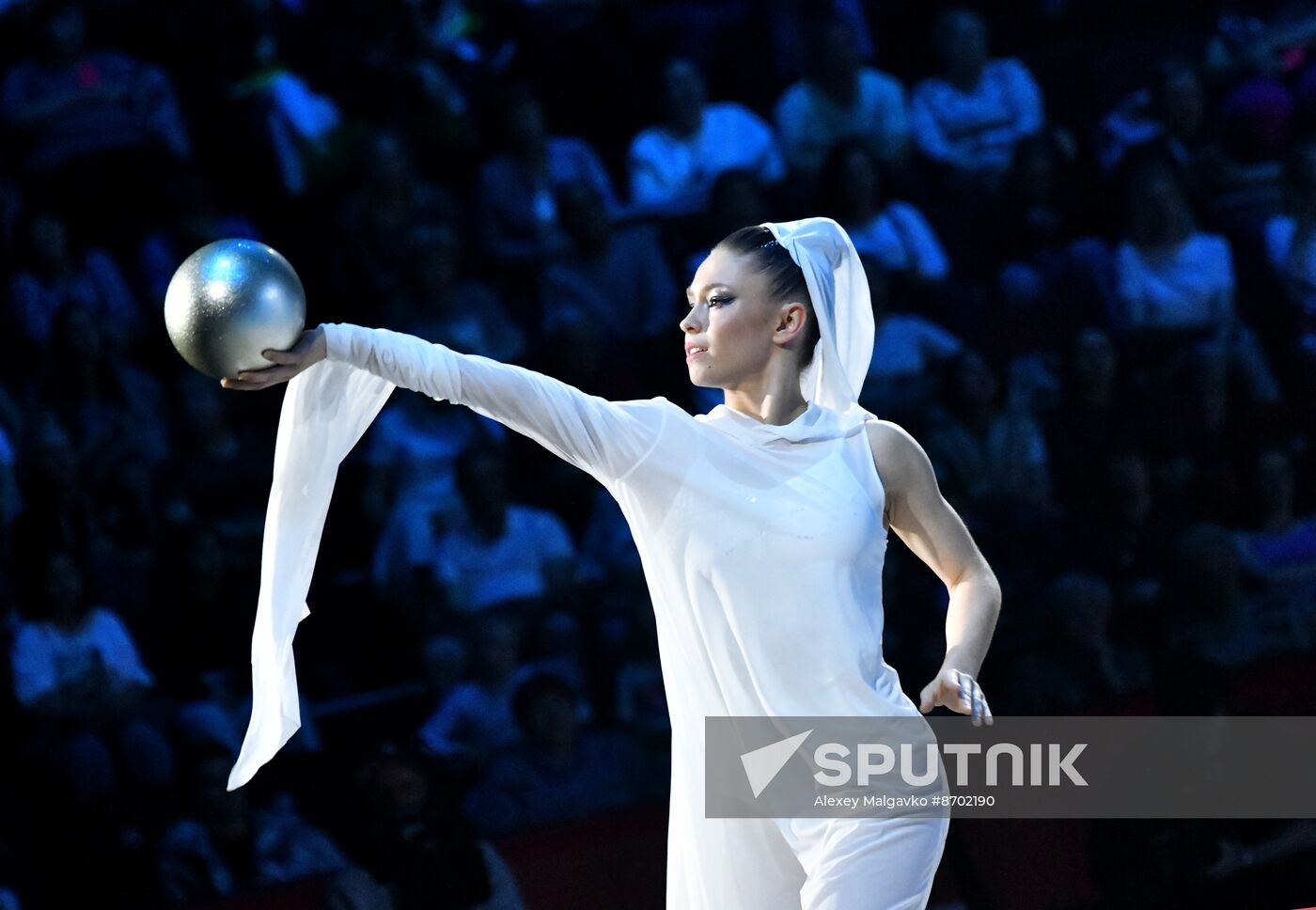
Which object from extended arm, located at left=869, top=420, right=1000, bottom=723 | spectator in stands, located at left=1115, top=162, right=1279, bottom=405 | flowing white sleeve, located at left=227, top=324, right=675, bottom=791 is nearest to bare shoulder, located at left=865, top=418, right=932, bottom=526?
extended arm, located at left=869, top=420, right=1000, bottom=723

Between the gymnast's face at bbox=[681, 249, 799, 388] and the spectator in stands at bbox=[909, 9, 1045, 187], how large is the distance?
4.07 m

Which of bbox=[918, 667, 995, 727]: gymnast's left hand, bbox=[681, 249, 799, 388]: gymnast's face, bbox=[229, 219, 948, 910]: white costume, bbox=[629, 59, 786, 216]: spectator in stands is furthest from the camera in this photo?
bbox=[629, 59, 786, 216]: spectator in stands

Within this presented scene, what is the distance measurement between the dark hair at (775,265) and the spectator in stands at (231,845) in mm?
2807

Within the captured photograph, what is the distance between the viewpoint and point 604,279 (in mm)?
6355

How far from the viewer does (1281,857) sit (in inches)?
207

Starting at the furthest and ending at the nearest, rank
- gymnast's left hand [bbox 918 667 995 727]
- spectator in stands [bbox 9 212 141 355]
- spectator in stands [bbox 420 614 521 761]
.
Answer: spectator in stands [bbox 9 212 141 355]
spectator in stands [bbox 420 614 521 761]
gymnast's left hand [bbox 918 667 995 727]

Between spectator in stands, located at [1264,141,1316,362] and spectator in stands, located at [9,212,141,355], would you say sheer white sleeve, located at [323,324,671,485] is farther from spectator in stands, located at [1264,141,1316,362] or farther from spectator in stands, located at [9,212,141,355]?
spectator in stands, located at [1264,141,1316,362]

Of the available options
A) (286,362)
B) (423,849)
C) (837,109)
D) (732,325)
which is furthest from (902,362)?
(286,362)

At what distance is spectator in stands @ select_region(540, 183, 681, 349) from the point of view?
630cm

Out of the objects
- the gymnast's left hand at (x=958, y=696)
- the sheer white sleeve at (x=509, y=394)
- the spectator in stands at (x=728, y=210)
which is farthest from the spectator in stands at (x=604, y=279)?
the gymnast's left hand at (x=958, y=696)

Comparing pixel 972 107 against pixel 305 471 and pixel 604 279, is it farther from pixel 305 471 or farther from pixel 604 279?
pixel 305 471

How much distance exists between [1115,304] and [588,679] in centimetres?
265

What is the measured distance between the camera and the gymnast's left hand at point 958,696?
2.61m

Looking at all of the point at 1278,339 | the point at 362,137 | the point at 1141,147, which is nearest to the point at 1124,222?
the point at 1141,147
